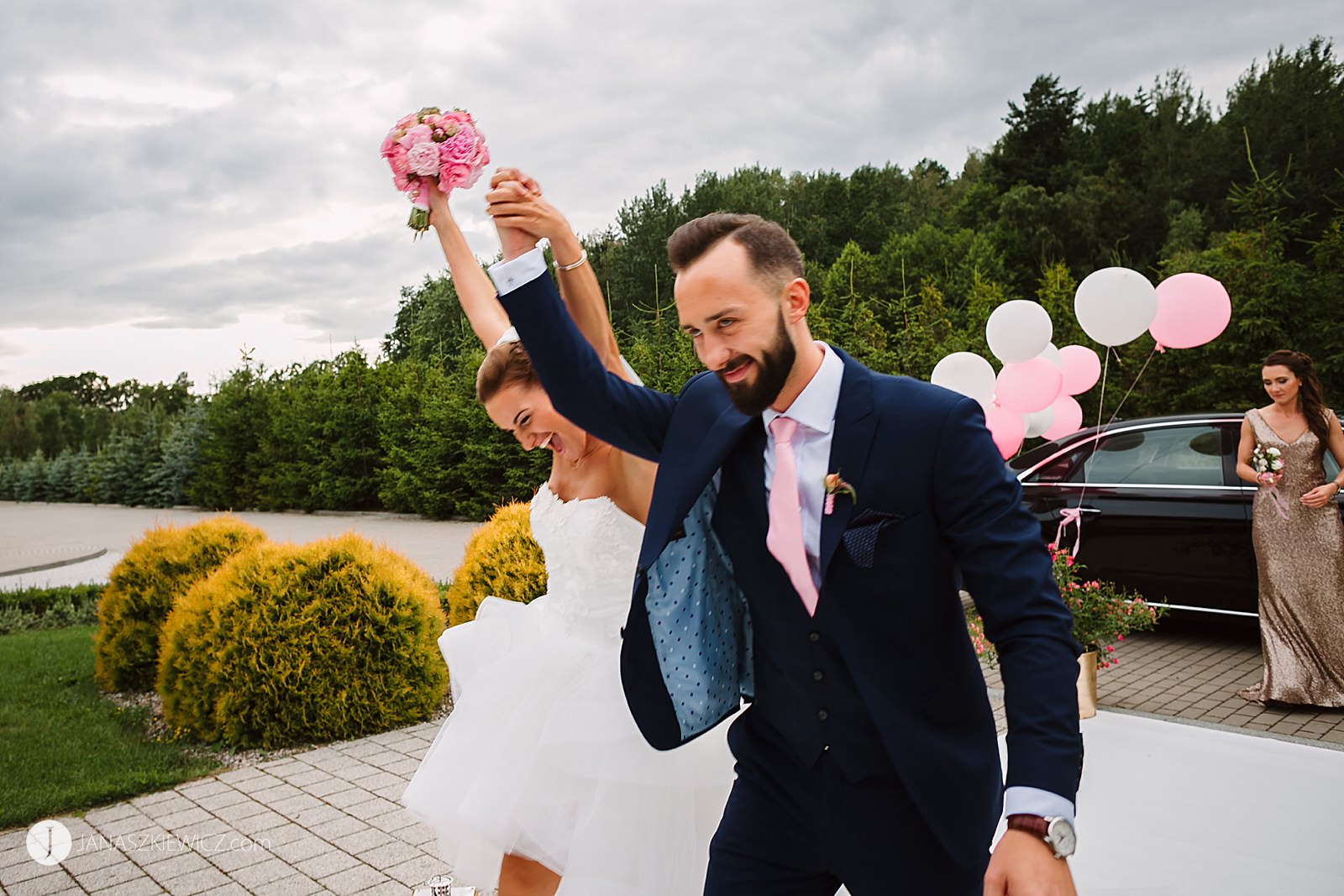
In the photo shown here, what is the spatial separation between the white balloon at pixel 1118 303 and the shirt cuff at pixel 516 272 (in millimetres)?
5169

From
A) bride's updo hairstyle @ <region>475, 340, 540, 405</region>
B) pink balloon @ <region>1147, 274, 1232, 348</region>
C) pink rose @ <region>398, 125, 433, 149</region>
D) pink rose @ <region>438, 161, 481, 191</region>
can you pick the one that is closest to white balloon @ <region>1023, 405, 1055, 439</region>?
pink balloon @ <region>1147, 274, 1232, 348</region>

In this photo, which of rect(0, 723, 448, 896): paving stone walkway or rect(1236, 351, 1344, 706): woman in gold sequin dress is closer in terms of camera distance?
rect(0, 723, 448, 896): paving stone walkway

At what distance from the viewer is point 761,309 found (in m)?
1.78

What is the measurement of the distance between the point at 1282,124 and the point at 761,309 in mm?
37691

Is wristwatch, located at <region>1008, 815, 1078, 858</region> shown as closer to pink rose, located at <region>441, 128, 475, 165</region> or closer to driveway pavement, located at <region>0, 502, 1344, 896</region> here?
pink rose, located at <region>441, 128, 475, 165</region>

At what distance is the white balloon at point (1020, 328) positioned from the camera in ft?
20.1

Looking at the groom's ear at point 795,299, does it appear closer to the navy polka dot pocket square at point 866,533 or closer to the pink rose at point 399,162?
the navy polka dot pocket square at point 866,533

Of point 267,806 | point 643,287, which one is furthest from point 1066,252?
point 267,806

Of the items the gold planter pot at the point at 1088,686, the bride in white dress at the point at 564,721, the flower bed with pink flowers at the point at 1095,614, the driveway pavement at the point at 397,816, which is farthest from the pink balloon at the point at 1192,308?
the bride in white dress at the point at 564,721

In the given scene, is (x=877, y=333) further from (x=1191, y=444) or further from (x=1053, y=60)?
(x=1053, y=60)

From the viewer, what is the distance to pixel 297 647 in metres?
5.79

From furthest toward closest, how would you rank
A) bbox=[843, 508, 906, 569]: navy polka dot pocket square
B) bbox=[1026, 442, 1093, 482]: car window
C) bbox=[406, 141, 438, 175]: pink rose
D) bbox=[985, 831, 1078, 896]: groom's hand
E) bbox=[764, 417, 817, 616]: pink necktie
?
bbox=[1026, 442, 1093, 482]: car window
bbox=[406, 141, 438, 175]: pink rose
bbox=[764, 417, 817, 616]: pink necktie
bbox=[843, 508, 906, 569]: navy polka dot pocket square
bbox=[985, 831, 1078, 896]: groom's hand

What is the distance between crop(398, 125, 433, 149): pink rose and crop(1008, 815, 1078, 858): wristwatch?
2.09 meters

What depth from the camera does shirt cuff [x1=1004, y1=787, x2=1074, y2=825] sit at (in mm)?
1443
